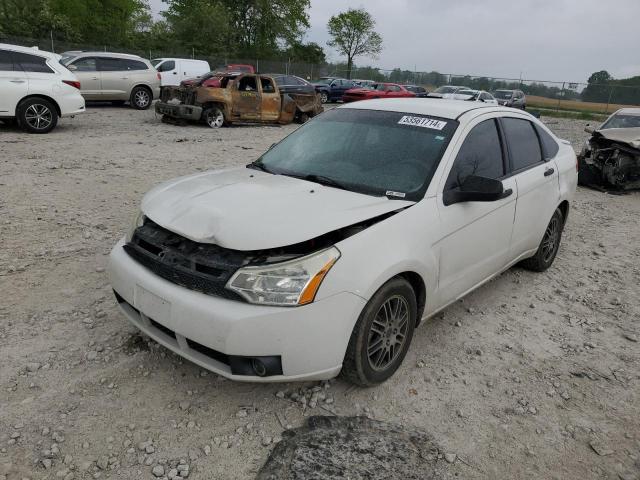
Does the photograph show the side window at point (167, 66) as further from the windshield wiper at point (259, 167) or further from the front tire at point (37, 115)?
the windshield wiper at point (259, 167)

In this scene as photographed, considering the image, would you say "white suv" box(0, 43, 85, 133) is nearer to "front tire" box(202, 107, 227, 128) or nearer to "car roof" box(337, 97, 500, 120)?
"front tire" box(202, 107, 227, 128)

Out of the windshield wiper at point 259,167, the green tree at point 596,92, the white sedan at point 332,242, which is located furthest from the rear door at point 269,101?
the green tree at point 596,92

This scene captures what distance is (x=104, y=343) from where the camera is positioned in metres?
3.27

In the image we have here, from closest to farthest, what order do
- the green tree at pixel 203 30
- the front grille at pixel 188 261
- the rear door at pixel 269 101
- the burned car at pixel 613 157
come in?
the front grille at pixel 188 261
the burned car at pixel 613 157
the rear door at pixel 269 101
the green tree at pixel 203 30

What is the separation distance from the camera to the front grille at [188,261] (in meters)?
2.48

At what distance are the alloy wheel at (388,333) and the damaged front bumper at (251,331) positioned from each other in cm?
29

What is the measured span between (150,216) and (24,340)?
4.32 ft

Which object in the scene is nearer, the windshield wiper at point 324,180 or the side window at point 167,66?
the windshield wiper at point 324,180

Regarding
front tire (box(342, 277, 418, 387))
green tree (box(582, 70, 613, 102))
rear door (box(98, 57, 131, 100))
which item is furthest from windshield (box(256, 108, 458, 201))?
green tree (box(582, 70, 613, 102))

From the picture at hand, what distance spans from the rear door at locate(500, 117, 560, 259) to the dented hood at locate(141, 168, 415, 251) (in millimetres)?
1520

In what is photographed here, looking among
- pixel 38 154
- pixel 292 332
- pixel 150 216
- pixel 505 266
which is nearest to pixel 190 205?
pixel 150 216

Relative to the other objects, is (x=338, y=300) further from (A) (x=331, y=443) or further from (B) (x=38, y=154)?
(B) (x=38, y=154)

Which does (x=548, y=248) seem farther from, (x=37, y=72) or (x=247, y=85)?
(x=247, y=85)

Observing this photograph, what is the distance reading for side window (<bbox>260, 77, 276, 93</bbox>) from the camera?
1456 centimetres
